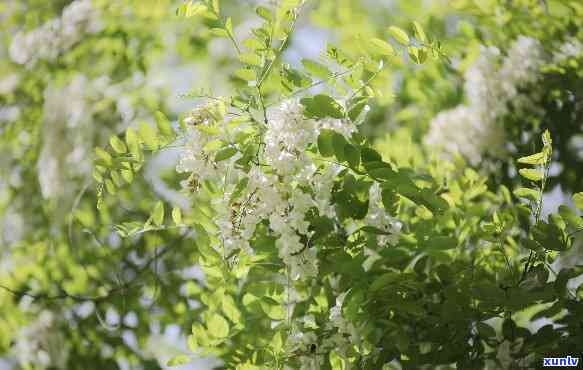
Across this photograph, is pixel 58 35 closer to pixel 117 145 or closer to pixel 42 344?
pixel 42 344

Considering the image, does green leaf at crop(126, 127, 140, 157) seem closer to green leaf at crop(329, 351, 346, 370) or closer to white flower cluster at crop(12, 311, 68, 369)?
green leaf at crop(329, 351, 346, 370)

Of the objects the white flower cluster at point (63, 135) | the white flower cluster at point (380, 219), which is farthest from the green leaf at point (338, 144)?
the white flower cluster at point (63, 135)

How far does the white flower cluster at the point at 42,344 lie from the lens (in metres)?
1.77

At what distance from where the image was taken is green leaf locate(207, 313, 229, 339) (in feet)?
3.39

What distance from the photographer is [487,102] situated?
1.57 meters

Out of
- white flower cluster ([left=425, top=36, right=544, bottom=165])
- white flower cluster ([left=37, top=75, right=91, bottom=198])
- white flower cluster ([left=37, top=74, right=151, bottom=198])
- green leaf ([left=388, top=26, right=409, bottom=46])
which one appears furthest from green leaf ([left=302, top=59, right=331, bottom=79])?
white flower cluster ([left=37, top=75, right=91, bottom=198])

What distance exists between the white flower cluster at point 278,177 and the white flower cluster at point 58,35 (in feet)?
3.93

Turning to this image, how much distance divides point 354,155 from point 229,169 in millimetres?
176

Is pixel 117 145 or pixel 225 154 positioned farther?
pixel 117 145

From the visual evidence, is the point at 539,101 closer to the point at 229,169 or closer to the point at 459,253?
the point at 459,253

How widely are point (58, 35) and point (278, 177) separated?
1373 millimetres

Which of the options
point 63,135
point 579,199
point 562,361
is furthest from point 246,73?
point 63,135

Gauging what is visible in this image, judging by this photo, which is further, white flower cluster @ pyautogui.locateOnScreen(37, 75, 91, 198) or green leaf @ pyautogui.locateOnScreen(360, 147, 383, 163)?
white flower cluster @ pyautogui.locateOnScreen(37, 75, 91, 198)

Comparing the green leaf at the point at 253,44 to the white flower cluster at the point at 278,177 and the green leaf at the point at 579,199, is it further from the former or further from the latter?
the green leaf at the point at 579,199
